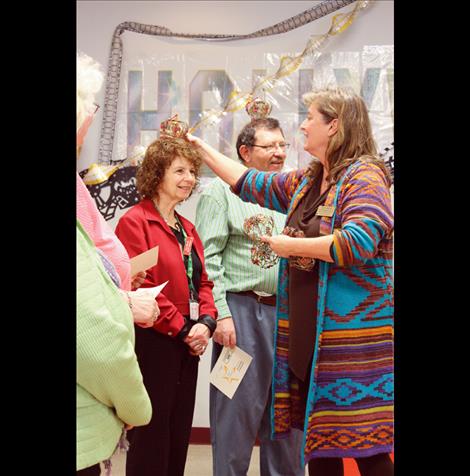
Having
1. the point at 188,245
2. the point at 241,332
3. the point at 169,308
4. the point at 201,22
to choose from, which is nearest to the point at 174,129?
the point at 188,245

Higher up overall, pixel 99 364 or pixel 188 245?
pixel 188 245

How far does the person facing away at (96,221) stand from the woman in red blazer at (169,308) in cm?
58

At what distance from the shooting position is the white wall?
4.04m

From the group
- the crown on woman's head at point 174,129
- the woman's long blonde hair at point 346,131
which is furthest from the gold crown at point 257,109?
the woman's long blonde hair at point 346,131

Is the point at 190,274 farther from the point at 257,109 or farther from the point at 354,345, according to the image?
the point at 257,109

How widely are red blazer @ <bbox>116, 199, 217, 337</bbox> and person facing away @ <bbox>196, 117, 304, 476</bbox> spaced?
195 millimetres

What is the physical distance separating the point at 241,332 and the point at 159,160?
0.83 meters

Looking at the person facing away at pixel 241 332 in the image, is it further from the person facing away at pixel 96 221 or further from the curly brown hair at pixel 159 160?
the person facing away at pixel 96 221

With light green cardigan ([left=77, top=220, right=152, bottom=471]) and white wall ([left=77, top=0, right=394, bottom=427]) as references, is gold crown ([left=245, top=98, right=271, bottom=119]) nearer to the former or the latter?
white wall ([left=77, top=0, right=394, bottom=427])

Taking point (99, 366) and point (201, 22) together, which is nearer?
point (99, 366)

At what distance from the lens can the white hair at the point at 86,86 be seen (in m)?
1.47

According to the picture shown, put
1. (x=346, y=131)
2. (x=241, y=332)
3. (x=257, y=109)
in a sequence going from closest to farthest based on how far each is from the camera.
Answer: (x=346, y=131)
(x=241, y=332)
(x=257, y=109)

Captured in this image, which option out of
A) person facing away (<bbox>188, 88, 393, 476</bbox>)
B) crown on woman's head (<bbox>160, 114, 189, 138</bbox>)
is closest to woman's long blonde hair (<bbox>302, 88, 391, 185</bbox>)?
person facing away (<bbox>188, 88, 393, 476</bbox>)

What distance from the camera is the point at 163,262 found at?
7.88 ft
